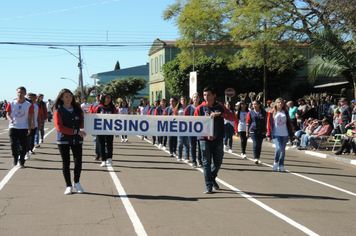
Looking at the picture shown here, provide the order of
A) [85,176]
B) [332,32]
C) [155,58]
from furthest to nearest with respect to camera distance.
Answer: [155,58]
[332,32]
[85,176]

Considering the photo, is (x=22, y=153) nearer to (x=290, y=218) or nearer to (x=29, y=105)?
(x=29, y=105)

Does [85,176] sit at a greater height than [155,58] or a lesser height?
lesser

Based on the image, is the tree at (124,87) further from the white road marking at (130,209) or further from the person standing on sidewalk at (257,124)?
the white road marking at (130,209)

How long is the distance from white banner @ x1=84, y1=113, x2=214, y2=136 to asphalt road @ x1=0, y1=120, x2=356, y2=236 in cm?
105

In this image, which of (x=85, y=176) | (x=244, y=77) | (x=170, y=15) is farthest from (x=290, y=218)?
(x=244, y=77)

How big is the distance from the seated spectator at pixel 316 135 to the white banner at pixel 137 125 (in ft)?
29.8

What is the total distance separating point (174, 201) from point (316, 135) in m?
10.5

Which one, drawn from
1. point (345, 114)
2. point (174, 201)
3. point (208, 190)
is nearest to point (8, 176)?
point (174, 201)

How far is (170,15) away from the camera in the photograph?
3055 centimetres

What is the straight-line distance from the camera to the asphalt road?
5398 mm

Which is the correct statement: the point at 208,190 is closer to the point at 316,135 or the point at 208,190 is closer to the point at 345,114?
the point at 316,135

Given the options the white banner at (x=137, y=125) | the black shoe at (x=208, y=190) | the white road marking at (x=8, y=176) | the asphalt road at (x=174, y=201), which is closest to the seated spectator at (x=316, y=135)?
the asphalt road at (x=174, y=201)

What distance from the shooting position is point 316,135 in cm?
1595

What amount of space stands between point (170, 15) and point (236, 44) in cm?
608
